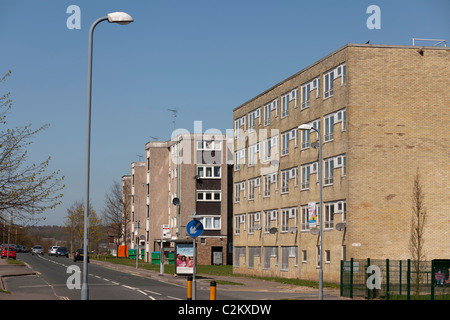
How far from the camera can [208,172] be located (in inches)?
3361

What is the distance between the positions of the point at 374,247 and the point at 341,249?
207 centimetres

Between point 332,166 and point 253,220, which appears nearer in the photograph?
point 332,166

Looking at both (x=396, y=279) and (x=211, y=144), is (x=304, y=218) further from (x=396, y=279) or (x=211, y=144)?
(x=211, y=144)

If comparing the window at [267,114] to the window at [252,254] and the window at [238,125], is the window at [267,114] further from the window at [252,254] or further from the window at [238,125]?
the window at [252,254]

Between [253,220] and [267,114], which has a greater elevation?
[267,114]

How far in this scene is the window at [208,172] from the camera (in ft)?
279

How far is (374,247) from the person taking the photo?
42.5m

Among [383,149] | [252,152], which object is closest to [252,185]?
[252,152]

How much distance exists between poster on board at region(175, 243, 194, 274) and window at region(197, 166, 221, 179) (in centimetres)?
3760

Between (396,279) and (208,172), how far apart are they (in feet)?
179

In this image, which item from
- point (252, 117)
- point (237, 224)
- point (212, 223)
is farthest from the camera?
point (212, 223)

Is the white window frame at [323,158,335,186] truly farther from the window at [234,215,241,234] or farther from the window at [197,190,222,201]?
the window at [197,190,222,201]

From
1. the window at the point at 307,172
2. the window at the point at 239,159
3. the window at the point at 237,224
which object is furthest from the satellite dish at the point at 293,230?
the window at the point at 239,159
